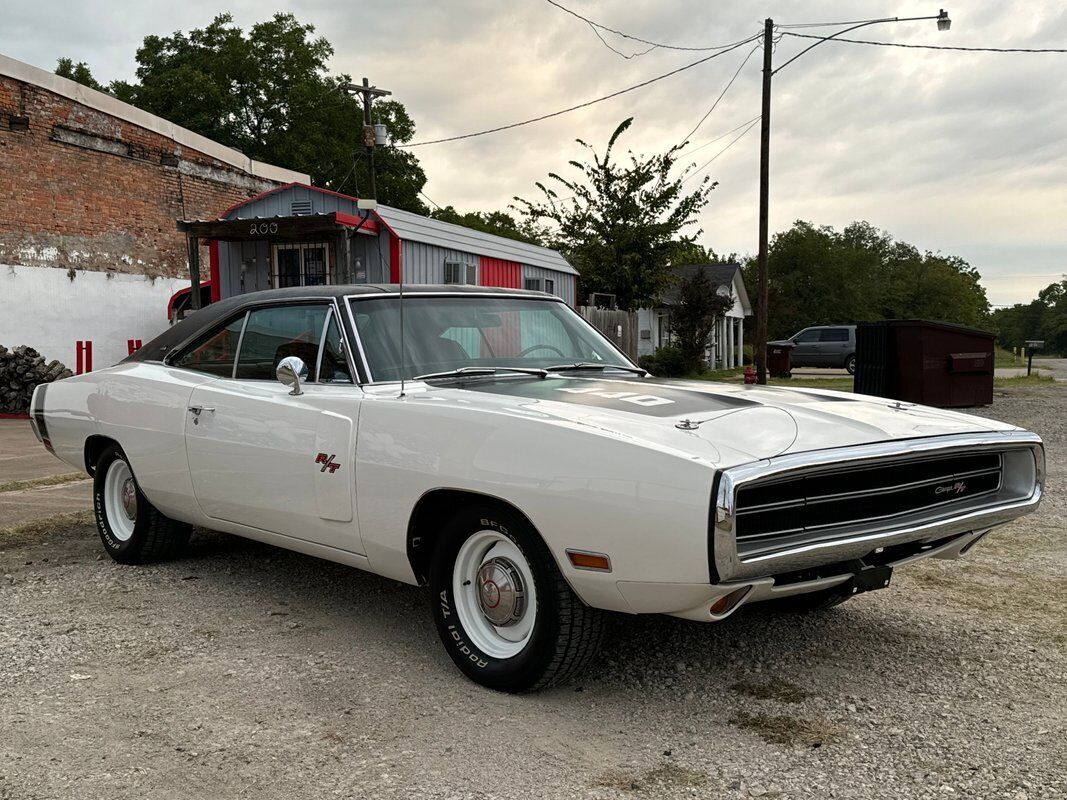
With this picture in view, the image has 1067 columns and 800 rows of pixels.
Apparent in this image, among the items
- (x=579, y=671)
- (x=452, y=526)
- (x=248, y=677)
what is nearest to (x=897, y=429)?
(x=579, y=671)

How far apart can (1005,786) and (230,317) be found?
3.94 metres

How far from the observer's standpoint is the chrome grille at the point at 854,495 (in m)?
3.06

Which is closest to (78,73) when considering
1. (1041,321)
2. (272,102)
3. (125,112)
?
(272,102)

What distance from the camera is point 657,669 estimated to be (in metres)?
3.75

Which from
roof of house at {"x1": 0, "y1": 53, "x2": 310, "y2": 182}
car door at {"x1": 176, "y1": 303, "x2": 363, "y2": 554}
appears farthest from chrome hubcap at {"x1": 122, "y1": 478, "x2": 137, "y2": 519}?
roof of house at {"x1": 0, "y1": 53, "x2": 310, "y2": 182}

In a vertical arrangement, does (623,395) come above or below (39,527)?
above

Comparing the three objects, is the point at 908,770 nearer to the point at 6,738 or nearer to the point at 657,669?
the point at 657,669

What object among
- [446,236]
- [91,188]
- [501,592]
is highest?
[91,188]

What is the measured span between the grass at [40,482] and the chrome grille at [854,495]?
698 centimetres

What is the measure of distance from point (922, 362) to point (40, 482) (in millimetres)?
11825

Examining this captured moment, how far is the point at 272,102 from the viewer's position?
143ft

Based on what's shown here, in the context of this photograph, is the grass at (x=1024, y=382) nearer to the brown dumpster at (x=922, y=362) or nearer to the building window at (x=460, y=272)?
the brown dumpster at (x=922, y=362)

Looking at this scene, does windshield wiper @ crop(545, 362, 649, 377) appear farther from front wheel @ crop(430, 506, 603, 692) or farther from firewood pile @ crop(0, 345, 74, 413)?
firewood pile @ crop(0, 345, 74, 413)

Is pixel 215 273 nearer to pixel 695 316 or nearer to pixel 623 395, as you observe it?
pixel 623 395
